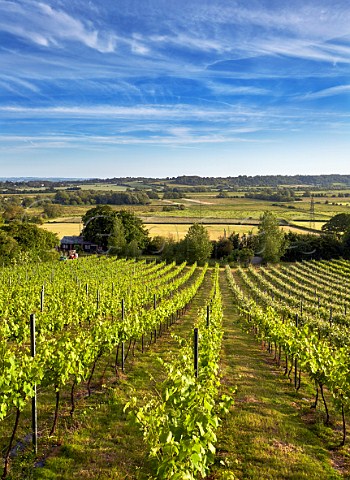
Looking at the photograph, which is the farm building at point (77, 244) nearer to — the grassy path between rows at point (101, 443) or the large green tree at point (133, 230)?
the large green tree at point (133, 230)

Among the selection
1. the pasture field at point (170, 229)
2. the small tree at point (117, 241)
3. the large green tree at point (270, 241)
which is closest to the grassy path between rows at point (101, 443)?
the large green tree at point (270, 241)

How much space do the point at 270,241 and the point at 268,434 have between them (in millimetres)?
39044

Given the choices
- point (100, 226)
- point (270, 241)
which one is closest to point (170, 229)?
point (100, 226)

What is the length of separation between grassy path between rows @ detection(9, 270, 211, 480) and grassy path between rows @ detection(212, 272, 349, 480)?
135cm

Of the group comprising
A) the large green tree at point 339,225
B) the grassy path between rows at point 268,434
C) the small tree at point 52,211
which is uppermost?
the small tree at point 52,211

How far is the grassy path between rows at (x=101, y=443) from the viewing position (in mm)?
5703

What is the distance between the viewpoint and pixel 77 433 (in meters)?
6.84

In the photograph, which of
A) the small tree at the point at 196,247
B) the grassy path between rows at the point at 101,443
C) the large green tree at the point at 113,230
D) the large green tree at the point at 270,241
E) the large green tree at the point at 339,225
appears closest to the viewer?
the grassy path between rows at the point at 101,443

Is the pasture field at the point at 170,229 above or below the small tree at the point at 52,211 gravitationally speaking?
below

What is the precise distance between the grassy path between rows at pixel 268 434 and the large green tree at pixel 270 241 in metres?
34.7

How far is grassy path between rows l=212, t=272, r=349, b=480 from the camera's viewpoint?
5906mm

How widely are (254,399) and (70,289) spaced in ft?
36.2

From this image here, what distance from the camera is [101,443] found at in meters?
6.56

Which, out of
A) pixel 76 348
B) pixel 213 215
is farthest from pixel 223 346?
pixel 213 215
